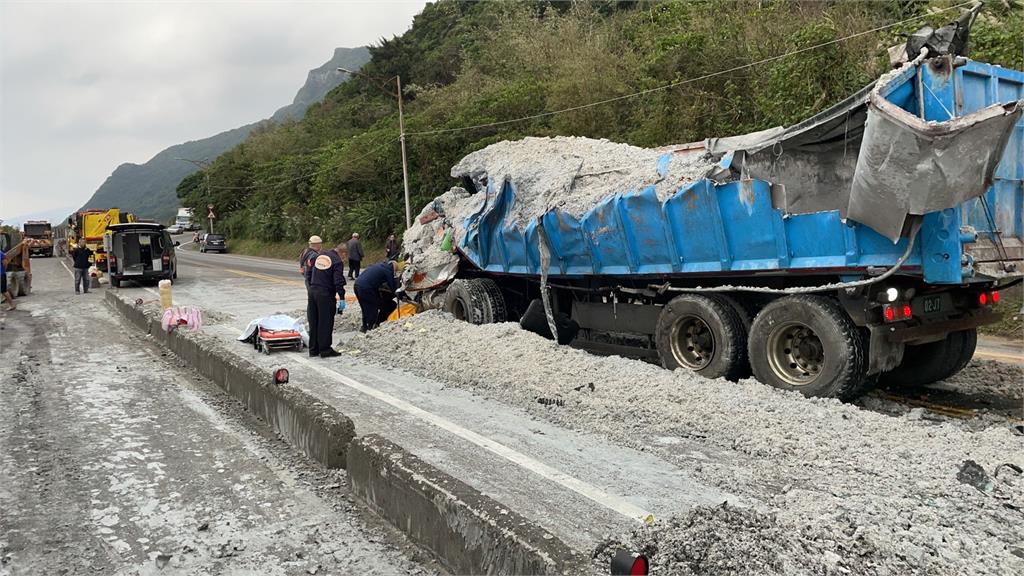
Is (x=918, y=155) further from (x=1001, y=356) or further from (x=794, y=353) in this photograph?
(x=1001, y=356)

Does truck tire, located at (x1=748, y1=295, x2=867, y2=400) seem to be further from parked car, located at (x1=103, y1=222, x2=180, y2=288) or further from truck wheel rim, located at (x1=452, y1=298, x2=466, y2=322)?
parked car, located at (x1=103, y1=222, x2=180, y2=288)

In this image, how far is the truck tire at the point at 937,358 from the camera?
7.44m

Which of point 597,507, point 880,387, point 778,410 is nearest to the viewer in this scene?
point 597,507

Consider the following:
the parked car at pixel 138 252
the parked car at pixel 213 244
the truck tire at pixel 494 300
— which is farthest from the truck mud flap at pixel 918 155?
the parked car at pixel 213 244

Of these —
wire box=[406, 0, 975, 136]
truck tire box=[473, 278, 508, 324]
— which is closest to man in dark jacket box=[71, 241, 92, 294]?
wire box=[406, 0, 975, 136]

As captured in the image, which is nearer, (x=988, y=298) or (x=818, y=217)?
(x=818, y=217)

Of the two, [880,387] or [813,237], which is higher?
[813,237]

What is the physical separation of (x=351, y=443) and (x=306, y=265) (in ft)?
19.8

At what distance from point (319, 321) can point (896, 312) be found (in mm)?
6949

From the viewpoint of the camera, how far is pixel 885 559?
132 inches

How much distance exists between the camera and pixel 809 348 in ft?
23.1

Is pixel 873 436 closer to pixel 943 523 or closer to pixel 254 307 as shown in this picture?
pixel 943 523

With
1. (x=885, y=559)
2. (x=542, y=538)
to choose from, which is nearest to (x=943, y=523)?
(x=885, y=559)

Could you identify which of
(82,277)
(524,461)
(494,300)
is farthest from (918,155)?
(82,277)
